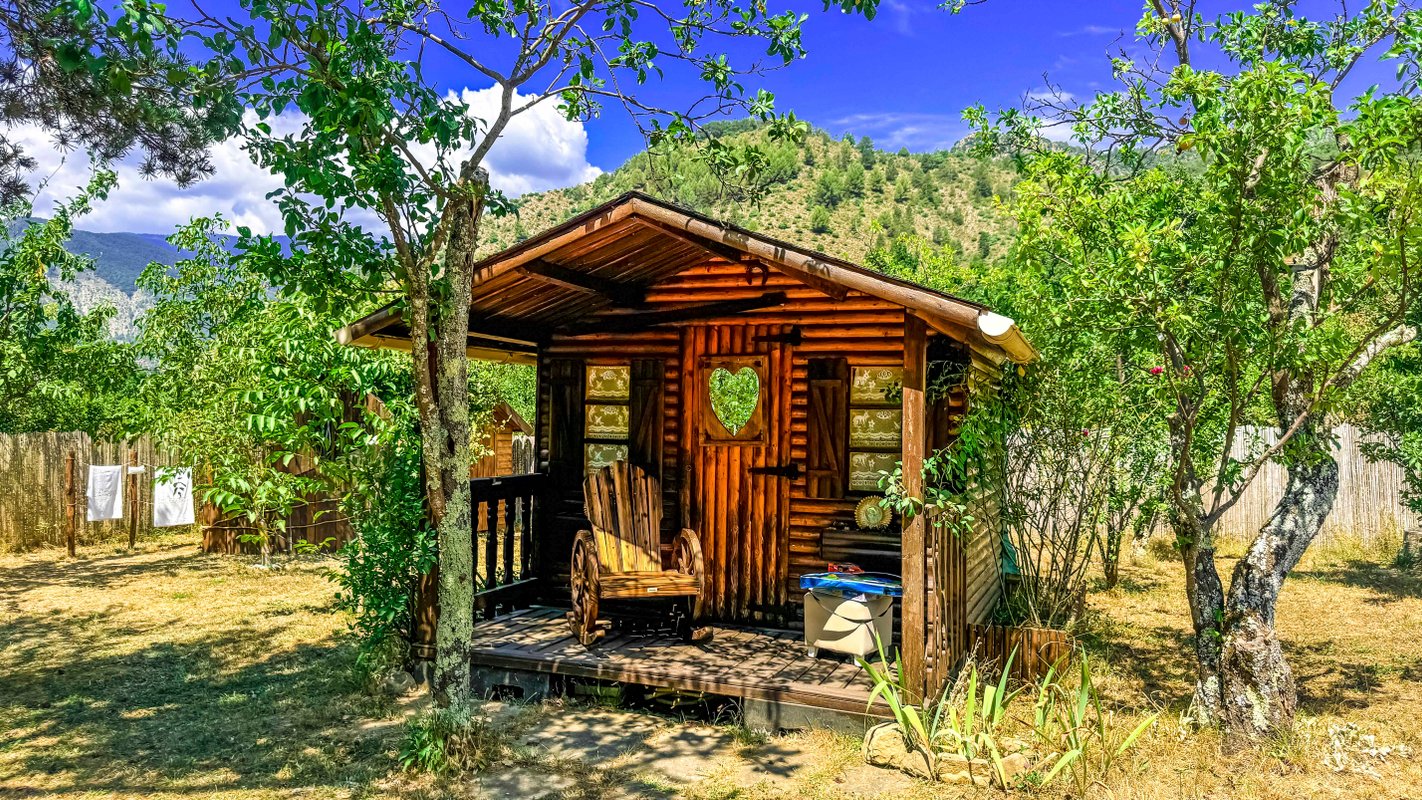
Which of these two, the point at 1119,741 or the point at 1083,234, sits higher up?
the point at 1083,234

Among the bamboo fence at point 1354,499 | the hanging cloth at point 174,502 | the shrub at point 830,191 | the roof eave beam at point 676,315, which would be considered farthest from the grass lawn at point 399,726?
the shrub at point 830,191

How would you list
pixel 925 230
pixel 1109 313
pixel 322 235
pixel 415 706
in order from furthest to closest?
pixel 925 230 < pixel 415 706 < pixel 1109 313 < pixel 322 235

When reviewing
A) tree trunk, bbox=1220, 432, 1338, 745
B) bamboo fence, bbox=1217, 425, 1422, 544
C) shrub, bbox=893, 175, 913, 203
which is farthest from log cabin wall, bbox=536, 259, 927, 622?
shrub, bbox=893, 175, 913, 203

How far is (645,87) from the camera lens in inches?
227

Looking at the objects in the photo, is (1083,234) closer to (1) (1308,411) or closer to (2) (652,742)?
(1) (1308,411)

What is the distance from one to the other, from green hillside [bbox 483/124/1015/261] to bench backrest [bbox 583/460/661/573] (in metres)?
38.8

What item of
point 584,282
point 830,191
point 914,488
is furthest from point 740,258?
point 830,191

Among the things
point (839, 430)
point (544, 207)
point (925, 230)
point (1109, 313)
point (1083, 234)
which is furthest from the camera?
point (544, 207)

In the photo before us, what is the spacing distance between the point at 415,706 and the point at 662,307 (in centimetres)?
373

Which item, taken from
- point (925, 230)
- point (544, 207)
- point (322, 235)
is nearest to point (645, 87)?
point (322, 235)

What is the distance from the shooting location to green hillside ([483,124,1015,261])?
5212 centimetres

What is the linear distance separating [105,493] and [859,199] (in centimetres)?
5091

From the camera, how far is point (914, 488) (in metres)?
5.57

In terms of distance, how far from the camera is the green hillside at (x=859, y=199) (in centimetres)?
5212
